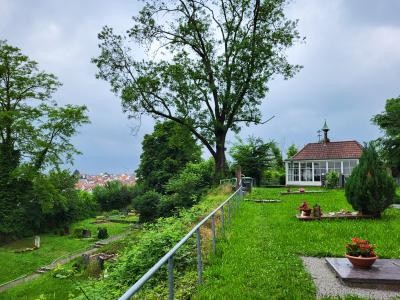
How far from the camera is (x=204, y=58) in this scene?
29.2 metres

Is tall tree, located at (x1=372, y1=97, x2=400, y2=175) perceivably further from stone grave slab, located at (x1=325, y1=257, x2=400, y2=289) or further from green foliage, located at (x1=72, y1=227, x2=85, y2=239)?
stone grave slab, located at (x1=325, y1=257, x2=400, y2=289)

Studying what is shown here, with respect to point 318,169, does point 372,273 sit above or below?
below

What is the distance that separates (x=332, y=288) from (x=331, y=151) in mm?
35341

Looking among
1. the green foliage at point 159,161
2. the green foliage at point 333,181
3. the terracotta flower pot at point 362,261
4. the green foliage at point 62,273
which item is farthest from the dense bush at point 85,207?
the terracotta flower pot at point 362,261

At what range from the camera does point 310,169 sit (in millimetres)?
41000

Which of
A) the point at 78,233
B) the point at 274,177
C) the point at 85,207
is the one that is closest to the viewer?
the point at 274,177

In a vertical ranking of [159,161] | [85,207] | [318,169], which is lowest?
[85,207]

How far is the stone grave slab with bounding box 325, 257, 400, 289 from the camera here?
6.74 meters

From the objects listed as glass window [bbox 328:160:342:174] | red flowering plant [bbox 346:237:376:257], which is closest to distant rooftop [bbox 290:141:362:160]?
glass window [bbox 328:160:342:174]

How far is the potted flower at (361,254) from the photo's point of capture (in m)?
7.44

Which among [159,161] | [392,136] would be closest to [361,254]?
[392,136]

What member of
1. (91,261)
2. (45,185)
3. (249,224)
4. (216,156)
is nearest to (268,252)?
(249,224)

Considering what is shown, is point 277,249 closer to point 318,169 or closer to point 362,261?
point 362,261

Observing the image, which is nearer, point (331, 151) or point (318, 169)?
point (331, 151)
